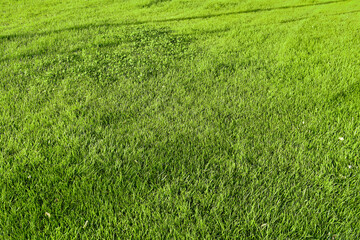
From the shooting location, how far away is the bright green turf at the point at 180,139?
5.85 feet

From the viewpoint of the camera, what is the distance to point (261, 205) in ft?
6.21

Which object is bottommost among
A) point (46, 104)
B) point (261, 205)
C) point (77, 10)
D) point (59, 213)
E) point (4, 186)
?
point (261, 205)

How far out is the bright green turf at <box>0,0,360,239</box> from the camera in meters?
1.78

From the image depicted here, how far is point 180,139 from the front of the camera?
2615 millimetres

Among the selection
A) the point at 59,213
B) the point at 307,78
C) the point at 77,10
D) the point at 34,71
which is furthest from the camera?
the point at 77,10

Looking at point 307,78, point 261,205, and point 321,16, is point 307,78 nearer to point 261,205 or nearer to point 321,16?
point 261,205

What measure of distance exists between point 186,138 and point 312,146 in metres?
1.32

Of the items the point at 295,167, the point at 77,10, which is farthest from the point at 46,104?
the point at 77,10

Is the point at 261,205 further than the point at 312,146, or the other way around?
the point at 312,146

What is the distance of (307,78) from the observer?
12.5ft

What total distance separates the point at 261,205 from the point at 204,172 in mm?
560

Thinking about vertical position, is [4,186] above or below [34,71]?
below

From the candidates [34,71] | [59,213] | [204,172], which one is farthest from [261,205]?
[34,71]

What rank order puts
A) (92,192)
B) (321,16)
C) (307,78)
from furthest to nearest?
(321,16)
(307,78)
(92,192)
